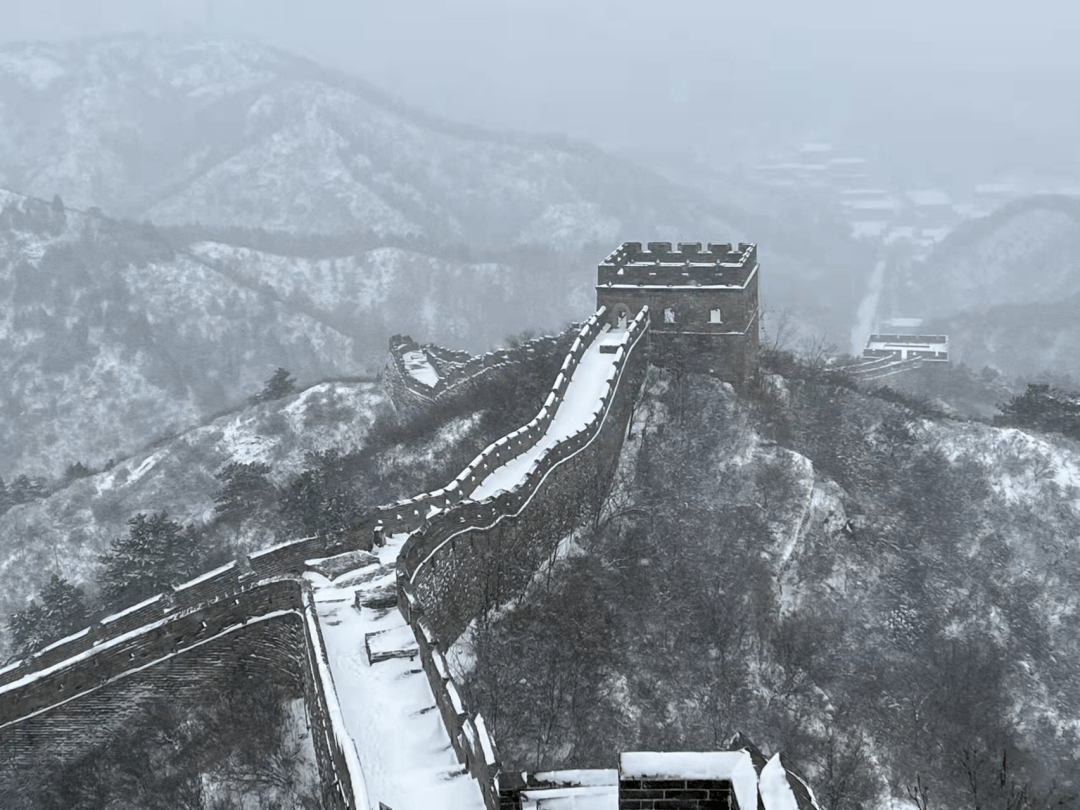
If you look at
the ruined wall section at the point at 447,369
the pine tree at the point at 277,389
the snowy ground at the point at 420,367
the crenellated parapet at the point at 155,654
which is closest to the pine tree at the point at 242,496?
the ruined wall section at the point at 447,369

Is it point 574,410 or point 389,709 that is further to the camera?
point 574,410

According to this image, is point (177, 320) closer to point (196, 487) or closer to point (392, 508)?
point (196, 487)

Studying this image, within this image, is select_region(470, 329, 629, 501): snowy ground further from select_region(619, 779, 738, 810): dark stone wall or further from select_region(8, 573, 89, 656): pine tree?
select_region(619, 779, 738, 810): dark stone wall

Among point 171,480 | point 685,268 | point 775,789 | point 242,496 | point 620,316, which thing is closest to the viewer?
point 775,789

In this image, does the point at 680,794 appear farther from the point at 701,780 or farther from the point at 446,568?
the point at 446,568

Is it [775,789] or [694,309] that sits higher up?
[775,789]

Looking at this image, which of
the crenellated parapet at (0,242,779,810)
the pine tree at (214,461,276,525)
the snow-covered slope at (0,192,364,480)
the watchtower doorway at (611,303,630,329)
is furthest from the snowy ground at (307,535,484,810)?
the snow-covered slope at (0,192,364,480)

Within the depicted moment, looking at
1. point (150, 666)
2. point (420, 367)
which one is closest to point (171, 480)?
point (420, 367)
